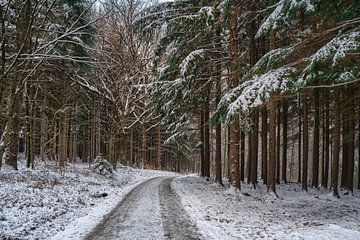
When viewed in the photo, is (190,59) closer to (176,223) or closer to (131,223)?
(176,223)

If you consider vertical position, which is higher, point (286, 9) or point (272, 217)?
point (286, 9)

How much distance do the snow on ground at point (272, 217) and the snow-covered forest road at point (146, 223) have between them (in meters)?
0.41

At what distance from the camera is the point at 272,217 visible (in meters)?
11.1

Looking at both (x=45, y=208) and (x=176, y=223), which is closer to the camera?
(x=176, y=223)

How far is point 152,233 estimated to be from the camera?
7.93 m

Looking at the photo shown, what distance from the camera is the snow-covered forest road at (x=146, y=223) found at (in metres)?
7.78

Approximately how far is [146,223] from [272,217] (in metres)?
4.37

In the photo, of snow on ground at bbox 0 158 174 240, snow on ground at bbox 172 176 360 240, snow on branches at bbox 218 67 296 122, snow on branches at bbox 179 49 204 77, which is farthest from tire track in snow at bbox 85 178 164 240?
snow on branches at bbox 179 49 204 77

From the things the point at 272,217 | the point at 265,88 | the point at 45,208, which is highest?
the point at 265,88

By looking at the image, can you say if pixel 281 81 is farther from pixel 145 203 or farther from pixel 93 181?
pixel 93 181

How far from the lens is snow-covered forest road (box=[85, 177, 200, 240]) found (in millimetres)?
7775

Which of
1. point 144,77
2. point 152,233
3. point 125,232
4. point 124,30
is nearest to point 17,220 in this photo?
point 125,232

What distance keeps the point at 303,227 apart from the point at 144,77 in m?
22.5

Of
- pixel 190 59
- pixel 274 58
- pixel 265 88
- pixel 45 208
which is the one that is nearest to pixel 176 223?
pixel 45 208
